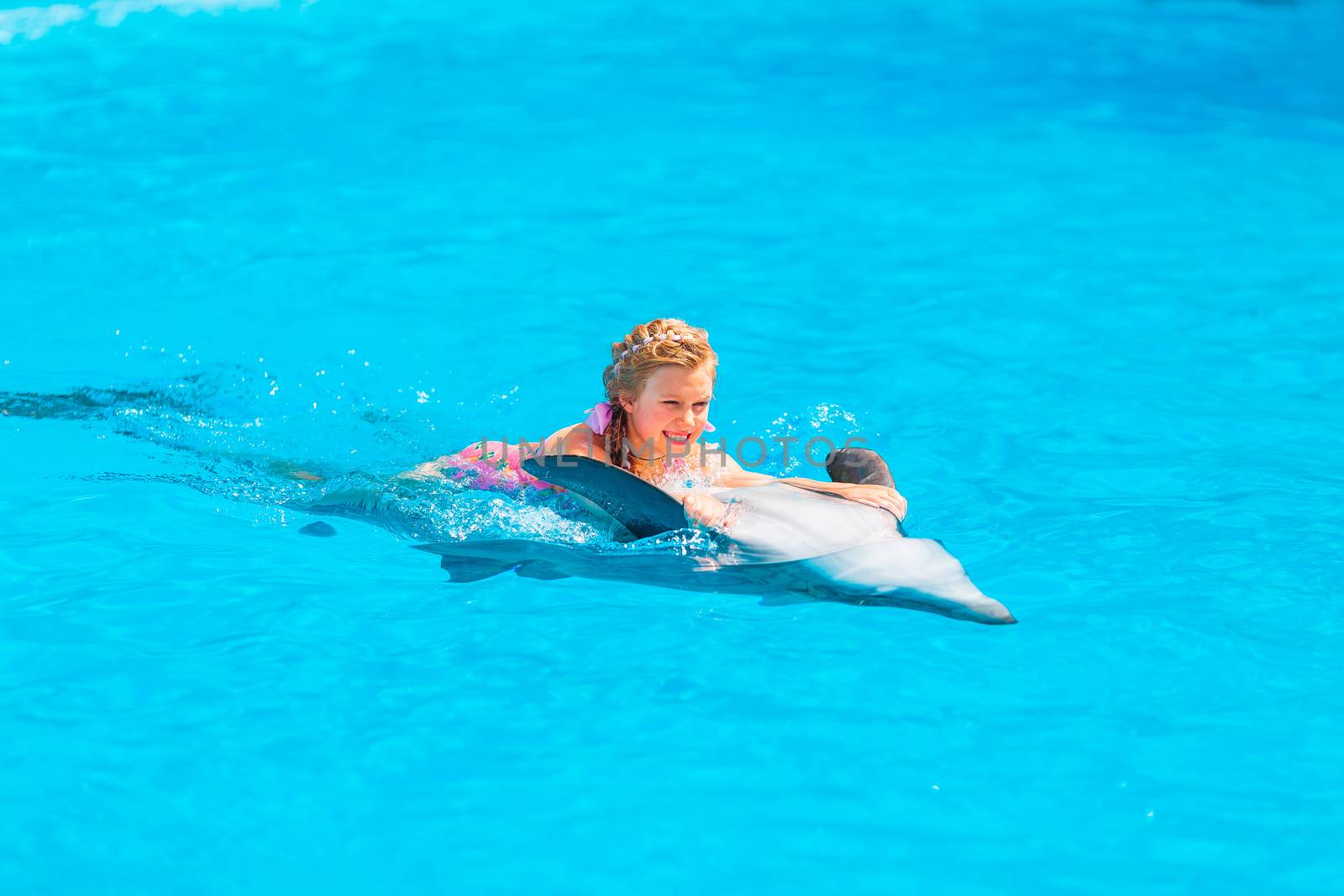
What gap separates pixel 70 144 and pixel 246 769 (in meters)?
5.92

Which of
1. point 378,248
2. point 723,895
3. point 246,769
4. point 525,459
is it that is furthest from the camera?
point 378,248

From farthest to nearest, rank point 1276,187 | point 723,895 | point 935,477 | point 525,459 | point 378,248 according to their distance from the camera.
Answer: point 1276,187, point 378,248, point 935,477, point 525,459, point 723,895

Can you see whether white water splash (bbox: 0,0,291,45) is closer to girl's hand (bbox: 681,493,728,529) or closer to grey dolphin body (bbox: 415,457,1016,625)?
grey dolphin body (bbox: 415,457,1016,625)

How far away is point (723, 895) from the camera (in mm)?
2818

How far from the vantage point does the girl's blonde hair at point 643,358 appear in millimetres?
3938

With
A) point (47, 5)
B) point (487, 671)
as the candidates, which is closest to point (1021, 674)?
point (487, 671)

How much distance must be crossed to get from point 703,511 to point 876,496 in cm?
54

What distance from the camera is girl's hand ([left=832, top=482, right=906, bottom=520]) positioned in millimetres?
4031

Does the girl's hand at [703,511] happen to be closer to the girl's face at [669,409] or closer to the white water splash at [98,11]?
the girl's face at [669,409]

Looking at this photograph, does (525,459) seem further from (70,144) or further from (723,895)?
(70,144)

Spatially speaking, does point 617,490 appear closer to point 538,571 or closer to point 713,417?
point 538,571

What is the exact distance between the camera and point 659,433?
161 inches

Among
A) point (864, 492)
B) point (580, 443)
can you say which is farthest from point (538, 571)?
point (864, 492)

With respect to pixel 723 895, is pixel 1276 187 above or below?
above
